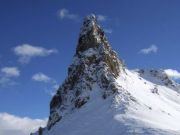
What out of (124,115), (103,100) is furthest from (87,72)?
(124,115)

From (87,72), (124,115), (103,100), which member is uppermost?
(87,72)

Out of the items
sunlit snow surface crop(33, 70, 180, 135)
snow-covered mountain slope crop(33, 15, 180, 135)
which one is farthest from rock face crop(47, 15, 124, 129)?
sunlit snow surface crop(33, 70, 180, 135)

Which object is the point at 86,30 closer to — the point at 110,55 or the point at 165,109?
the point at 110,55

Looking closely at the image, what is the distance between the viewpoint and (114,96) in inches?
3873

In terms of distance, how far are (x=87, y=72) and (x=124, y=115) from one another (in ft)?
89.1

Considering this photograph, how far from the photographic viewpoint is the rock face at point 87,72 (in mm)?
108062

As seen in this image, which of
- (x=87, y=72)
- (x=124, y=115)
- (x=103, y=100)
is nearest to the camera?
(x=124, y=115)

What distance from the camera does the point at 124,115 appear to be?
8869cm

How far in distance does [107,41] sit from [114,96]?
30.6 m

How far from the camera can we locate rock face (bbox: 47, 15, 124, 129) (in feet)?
355

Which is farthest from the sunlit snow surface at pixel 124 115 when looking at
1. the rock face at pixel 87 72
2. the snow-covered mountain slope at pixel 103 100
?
the rock face at pixel 87 72

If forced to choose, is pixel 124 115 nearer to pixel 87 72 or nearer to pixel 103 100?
pixel 103 100

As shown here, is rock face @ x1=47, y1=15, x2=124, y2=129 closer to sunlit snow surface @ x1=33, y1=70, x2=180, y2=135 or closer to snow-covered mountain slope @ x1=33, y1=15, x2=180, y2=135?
snow-covered mountain slope @ x1=33, y1=15, x2=180, y2=135

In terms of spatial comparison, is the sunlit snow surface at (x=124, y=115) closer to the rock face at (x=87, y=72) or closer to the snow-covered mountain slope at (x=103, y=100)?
the snow-covered mountain slope at (x=103, y=100)
